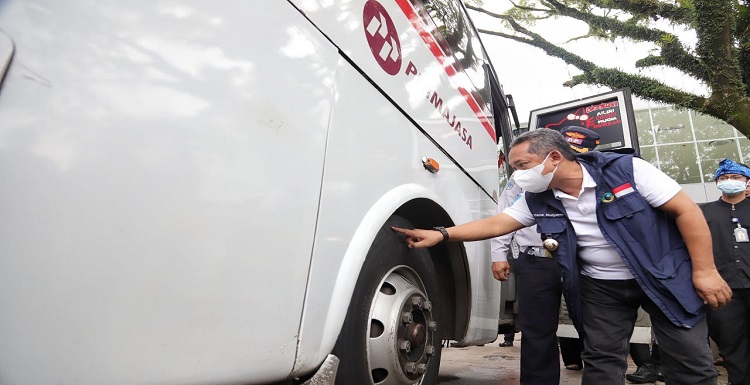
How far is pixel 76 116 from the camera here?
0.74m

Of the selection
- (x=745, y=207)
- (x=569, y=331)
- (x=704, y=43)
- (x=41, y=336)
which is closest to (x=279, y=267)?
(x=41, y=336)

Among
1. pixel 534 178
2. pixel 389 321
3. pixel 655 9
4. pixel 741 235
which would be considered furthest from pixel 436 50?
pixel 655 9

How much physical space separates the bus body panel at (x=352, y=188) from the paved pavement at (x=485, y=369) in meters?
2.42

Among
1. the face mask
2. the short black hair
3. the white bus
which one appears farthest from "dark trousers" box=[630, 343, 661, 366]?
the white bus

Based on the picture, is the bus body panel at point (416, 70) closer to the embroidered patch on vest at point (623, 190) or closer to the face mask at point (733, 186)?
the embroidered patch on vest at point (623, 190)

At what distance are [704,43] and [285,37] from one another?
34.3 feet

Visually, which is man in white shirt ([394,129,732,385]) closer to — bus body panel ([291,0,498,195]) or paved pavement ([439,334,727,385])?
bus body panel ([291,0,498,195])

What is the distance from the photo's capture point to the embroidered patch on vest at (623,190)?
1.87m

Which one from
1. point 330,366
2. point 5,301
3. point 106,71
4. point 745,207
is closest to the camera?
point 5,301

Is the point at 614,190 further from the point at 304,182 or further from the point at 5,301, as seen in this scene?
the point at 5,301

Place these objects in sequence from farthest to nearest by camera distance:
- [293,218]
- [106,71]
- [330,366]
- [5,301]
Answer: [330,366], [293,218], [106,71], [5,301]

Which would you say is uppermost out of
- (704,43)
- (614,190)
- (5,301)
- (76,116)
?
(704,43)

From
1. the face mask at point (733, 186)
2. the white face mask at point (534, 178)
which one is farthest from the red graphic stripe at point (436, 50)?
the face mask at point (733, 186)

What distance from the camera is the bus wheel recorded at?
4.69 feet
